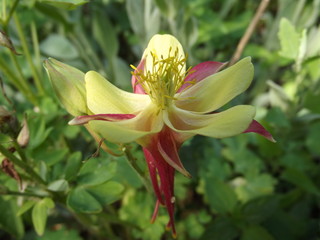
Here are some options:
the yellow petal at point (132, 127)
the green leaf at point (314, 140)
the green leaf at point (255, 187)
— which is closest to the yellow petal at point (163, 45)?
the yellow petal at point (132, 127)

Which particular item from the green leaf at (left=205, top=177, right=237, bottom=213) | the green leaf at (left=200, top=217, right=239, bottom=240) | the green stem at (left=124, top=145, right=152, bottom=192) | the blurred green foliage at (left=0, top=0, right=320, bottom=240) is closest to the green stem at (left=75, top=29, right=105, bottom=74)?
the blurred green foliage at (left=0, top=0, right=320, bottom=240)

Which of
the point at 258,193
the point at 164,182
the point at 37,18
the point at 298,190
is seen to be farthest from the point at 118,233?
the point at 37,18

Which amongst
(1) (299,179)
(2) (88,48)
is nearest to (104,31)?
(2) (88,48)

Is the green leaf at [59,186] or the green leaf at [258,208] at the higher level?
the green leaf at [59,186]

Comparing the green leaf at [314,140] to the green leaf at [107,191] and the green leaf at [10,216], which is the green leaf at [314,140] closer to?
the green leaf at [107,191]

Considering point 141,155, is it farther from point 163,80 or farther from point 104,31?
point 104,31
